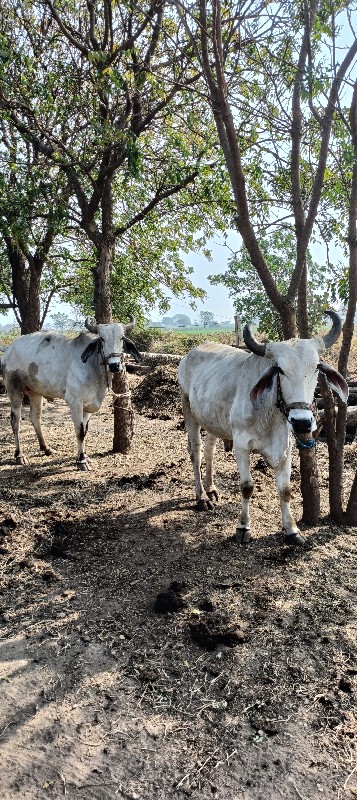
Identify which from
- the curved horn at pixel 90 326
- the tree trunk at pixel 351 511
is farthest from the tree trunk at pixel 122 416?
the tree trunk at pixel 351 511

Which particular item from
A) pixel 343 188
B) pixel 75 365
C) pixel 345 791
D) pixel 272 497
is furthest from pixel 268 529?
pixel 75 365

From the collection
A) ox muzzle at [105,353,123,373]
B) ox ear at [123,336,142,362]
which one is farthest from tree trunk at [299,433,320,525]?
ox ear at [123,336,142,362]

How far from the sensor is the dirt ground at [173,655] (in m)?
2.63

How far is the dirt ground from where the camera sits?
2.63 meters

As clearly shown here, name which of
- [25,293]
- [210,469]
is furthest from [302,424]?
[25,293]

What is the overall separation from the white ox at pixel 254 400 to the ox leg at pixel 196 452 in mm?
11

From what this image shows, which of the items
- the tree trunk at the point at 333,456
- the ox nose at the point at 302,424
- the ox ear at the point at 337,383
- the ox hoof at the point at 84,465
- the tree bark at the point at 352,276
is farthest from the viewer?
the ox hoof at the point at 84,465

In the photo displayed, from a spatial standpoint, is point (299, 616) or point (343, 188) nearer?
point (299, 616)

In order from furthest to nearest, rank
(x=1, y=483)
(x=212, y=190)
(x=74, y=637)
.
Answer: (x=212, y=190) < (x=1, y=483) < (x=74, y=637)

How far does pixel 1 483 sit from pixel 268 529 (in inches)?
144

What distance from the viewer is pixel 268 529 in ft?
17.4

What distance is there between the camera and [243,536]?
498 centimetres

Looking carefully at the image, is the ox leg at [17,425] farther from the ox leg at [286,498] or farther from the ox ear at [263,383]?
the ox ear at [263,383]

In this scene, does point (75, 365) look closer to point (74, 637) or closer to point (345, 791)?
point (74, 637)
